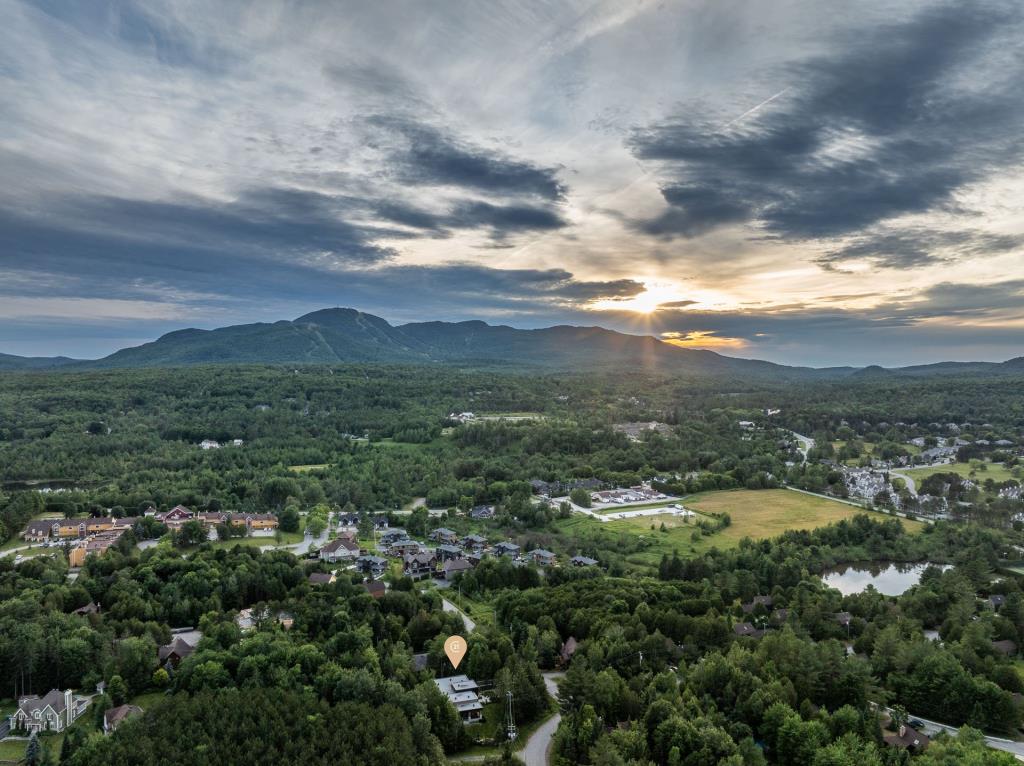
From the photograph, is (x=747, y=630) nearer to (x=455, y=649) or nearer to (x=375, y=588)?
(x=455, y=649)

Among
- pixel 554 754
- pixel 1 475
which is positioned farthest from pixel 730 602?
pixel 1 475

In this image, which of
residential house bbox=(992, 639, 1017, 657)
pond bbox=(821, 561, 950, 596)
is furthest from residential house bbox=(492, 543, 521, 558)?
residential house bbox=(992, 639, 1017, 657)

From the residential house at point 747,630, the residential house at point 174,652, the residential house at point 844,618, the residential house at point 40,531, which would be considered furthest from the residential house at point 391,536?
the residential house at point 844,618

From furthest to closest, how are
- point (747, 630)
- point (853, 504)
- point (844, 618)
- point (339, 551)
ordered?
point (853, 504) < point (339, 551) < point (844, 618) < point (747, 630)

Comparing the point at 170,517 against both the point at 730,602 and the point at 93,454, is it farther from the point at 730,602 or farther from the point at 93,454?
the point at 730,602

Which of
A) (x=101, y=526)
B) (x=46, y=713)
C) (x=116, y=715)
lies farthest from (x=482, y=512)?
(x=46, y=713)

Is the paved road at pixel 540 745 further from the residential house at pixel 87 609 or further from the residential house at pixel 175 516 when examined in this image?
the residential house at pixel 175 516

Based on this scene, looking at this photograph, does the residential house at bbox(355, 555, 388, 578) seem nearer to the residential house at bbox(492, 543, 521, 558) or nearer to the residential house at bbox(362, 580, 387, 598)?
the residential house at bbox(362, 580, 387, 598)
